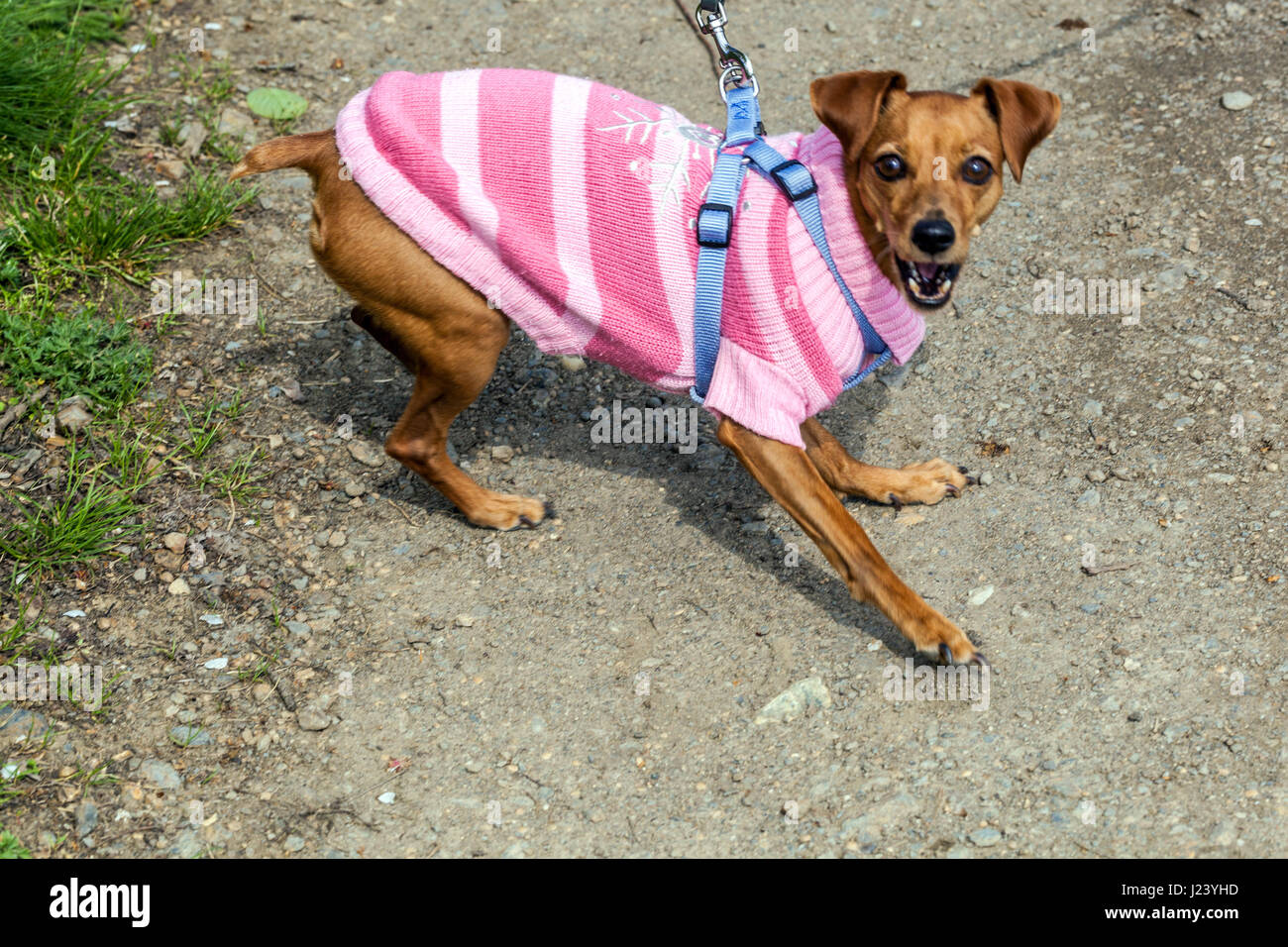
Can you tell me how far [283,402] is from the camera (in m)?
4.85

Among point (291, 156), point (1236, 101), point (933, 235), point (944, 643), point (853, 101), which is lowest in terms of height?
point (944, 643)

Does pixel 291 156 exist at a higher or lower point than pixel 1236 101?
lower

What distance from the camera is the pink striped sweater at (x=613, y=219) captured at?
11.8 feet

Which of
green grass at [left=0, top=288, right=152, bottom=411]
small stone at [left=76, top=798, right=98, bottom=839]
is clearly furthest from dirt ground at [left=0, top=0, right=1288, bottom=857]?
green grass at [left=0, top=288, right=152, bottom=411]

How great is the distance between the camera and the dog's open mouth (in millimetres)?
3629

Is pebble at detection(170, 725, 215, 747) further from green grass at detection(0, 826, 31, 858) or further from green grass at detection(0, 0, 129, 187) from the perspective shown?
Answer: green grass at detection(0, 0, 129, 187)

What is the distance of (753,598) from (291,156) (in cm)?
218

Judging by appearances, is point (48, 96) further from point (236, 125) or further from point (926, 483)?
point (926, 483)

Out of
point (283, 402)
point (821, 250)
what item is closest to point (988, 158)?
point (821, 250)

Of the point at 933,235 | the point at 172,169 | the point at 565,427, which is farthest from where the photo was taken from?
the point at 172,169

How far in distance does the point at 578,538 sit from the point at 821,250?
4.83 ft

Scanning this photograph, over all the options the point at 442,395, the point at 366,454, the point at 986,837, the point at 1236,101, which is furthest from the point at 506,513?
the point at 1236,101

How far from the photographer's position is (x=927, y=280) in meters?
3.64

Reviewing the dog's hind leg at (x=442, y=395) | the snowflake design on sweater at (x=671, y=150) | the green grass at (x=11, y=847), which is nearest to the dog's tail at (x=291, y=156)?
the dog's hind leg at (x=442, y=395)
